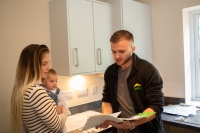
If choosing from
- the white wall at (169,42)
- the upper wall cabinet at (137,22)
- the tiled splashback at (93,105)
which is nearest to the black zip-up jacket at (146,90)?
the upper wall cabinet at (137,22)

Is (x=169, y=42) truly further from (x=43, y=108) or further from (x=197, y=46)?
(x=43, y=108)

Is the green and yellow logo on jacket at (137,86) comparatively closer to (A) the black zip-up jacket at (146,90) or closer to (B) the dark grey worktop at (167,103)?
(A) the black zip-up jacket at (146,90)

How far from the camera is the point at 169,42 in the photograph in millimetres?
2432

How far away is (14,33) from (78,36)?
608 mm

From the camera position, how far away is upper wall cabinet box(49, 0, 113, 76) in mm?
1845

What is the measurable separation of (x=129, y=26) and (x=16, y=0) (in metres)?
1.27

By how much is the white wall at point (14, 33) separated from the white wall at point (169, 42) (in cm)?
146

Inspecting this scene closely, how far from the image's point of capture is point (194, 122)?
5.58 ft

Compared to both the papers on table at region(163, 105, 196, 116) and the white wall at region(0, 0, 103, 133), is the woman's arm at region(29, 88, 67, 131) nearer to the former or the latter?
the white wall at region(0, 0, 103, 133)

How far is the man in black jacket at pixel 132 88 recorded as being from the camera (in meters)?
1.28

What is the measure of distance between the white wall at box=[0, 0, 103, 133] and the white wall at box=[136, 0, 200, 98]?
1.46 m

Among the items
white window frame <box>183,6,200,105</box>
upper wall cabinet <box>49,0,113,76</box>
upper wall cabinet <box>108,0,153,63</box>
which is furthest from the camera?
white window frame <box>183,6,200,105</box>

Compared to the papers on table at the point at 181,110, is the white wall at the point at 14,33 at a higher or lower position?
higher

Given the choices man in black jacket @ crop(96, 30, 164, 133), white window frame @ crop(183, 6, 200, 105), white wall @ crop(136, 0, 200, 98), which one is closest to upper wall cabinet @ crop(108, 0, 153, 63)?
white wall @ crop(136, 0, 200, 98)
